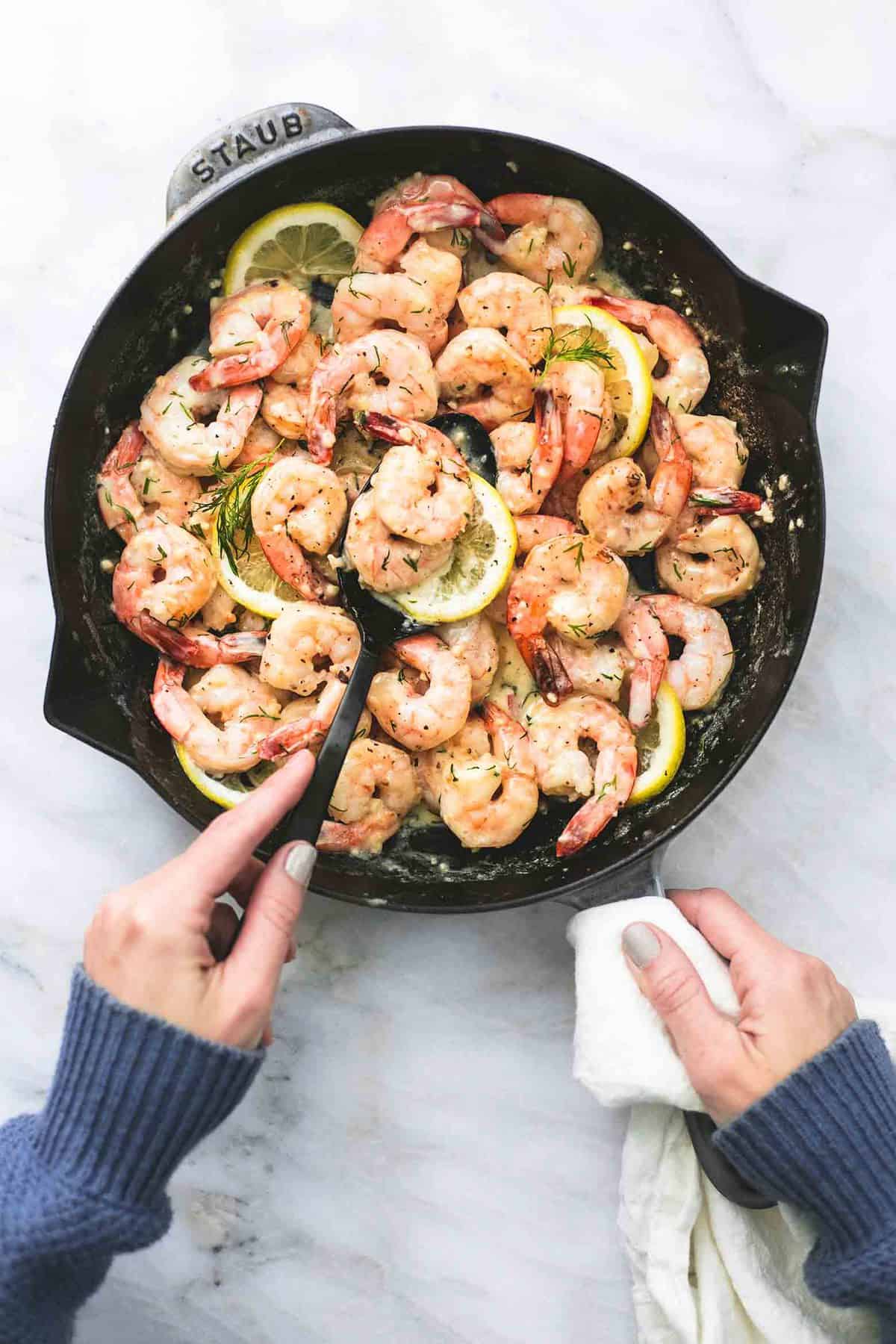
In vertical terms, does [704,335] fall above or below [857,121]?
below

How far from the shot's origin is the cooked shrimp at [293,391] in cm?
214

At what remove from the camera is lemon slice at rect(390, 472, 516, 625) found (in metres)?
2.03

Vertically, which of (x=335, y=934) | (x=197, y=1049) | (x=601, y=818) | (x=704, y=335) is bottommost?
(x=335, y=934)

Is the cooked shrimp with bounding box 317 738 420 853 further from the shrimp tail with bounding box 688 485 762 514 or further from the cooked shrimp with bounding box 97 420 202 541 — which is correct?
the shrimp tail with bounding box 688 485 762 514

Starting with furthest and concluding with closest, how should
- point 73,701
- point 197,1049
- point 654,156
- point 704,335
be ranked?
1. point 654,156
2. point 704,335
3. point 73,701
4. point 197,1049

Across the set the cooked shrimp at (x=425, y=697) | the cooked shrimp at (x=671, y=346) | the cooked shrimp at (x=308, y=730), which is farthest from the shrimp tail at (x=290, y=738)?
the cooked shrimp at (x=671, y=346)

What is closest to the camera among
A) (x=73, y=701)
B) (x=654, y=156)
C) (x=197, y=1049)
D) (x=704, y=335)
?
(x=197, y=1049)

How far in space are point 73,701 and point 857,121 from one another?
6.70 ft

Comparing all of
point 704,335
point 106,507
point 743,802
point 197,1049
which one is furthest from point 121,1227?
point 704,335

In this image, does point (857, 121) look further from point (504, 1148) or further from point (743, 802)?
point (504, 1148)

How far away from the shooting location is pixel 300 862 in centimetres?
175

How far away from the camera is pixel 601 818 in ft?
6.68

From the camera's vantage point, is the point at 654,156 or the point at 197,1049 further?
the point at 654,156

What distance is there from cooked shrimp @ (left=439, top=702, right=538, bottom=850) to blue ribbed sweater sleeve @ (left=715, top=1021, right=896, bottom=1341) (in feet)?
2.04
